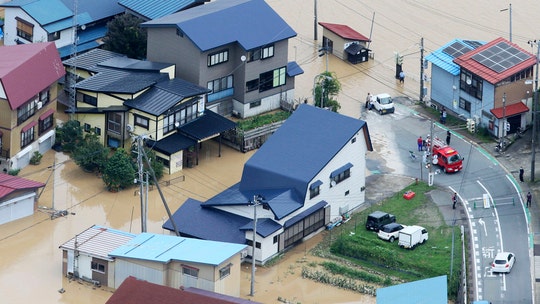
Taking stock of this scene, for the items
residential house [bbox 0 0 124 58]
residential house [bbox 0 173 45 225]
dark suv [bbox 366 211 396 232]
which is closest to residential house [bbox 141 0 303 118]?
residential house [bbox 0 0 124 58]

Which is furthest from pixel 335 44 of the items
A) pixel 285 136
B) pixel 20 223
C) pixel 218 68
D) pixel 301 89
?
pixel 20 223

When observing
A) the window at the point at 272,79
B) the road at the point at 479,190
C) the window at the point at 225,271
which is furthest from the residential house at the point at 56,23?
the window at the point at 225,271

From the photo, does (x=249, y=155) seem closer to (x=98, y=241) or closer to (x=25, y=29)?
(x=98, y=241)

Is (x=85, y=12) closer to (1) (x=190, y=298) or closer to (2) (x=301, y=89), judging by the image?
(2) (x=301, y=89)

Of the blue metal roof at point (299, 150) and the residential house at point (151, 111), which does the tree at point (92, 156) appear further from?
the blue metal roof at point (299, 150)

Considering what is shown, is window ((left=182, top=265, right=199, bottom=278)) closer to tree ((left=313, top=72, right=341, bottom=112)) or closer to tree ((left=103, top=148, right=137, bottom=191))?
tree ((left=103, top=148, right=137, bottom=191))

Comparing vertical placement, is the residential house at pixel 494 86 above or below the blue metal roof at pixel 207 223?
above
